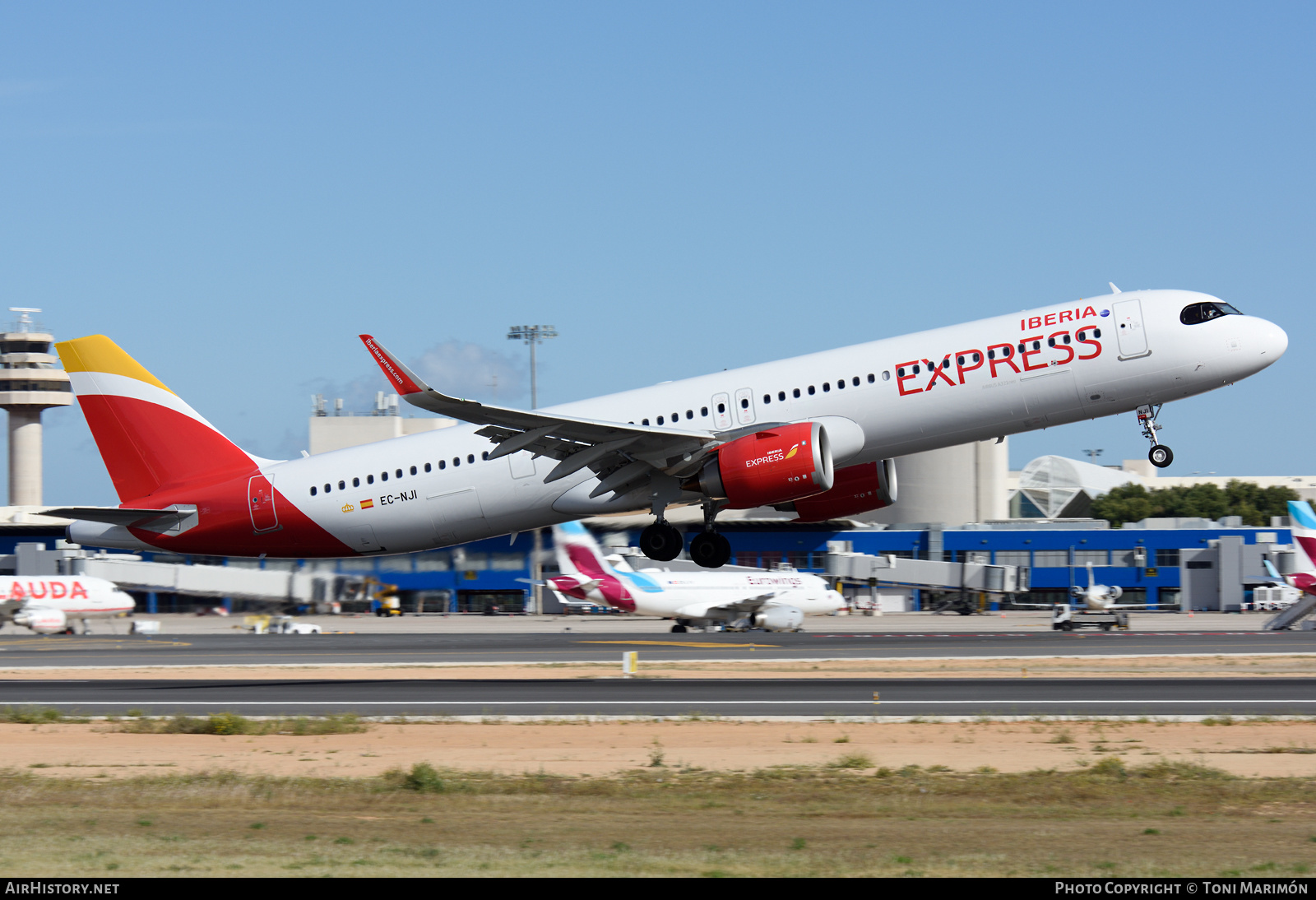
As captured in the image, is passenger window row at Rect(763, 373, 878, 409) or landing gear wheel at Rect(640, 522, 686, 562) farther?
landing gear wheel at Rect(640, 522, 686, 562)

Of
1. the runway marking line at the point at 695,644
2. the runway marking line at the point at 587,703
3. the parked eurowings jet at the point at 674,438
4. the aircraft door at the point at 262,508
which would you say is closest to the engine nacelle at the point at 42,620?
the runway marking line at the point at 695,644

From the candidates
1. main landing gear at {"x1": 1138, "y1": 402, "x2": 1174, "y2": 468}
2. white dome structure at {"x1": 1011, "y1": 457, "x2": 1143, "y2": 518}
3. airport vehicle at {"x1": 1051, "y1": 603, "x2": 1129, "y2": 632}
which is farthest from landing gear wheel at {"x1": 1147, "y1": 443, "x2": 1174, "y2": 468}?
white dome structure at {"x1": 1011, "y1": 457, "x2": 1143, "y2": 518}

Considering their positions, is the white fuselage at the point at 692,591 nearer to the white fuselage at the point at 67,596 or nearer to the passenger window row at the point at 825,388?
the white fuselage at the point at 67,596

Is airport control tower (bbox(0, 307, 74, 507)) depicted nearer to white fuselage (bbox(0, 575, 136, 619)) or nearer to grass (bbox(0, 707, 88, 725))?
white fuselage (bbox(0, 575, 136, 619))

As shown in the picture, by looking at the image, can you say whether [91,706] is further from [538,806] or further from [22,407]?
[22,407]

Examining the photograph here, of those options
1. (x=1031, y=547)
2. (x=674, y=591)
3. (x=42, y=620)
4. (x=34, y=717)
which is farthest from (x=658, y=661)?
(x=1031, y=547)

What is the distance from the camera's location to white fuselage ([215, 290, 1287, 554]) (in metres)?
26.9

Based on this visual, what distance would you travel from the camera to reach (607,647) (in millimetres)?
50812

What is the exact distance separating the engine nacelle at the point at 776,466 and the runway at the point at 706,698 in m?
4.99

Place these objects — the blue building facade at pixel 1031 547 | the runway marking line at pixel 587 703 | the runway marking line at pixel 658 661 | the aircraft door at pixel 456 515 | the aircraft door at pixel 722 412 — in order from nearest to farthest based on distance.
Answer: the aircraft door at pixel 722 412
the runway marking line at pixel 587 703
the aircraft door at pixel 456 515
the runway marking line at pixel 658 661
the blue building facade at pixel 1031 547

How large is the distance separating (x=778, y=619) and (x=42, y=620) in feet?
122

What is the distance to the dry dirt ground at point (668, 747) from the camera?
22.2 metres

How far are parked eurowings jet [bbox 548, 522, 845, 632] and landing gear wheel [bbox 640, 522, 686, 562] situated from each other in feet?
96.3

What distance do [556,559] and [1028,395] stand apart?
1497 inches
